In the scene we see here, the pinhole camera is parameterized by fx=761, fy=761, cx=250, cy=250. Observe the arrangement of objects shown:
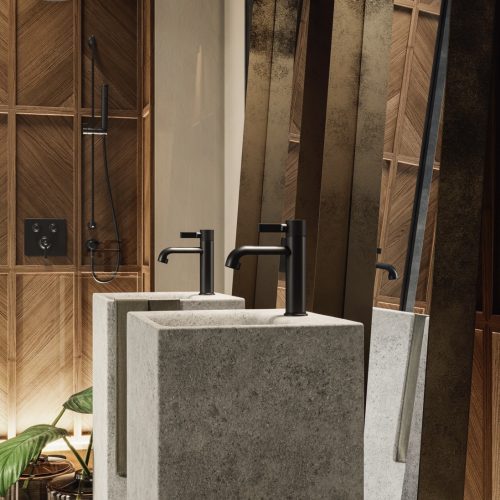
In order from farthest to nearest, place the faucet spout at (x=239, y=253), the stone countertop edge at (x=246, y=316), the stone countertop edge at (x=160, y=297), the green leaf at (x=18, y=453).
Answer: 1. the green leaf at (x=18, y=453)
2. the stone countertop edge at (x=160, y=297)
3. the faucet spout at (x=239, y=253)
4. the stone countertop edge at (x=246, y=316)

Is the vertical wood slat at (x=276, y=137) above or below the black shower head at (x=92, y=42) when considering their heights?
below

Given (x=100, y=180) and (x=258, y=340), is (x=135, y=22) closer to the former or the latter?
(x=100, y=180)

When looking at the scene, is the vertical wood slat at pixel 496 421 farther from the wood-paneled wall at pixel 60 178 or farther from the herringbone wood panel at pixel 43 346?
the herringbone wood panel at pixel 43 346

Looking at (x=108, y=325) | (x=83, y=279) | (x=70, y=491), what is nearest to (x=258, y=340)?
(x=108, y=325)

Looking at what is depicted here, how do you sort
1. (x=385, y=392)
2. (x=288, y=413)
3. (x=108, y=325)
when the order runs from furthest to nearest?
(x=108, y=325) < (x=385, y=392) < (x=288, y=413)

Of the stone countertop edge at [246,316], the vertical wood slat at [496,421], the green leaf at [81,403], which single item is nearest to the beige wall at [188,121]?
the green leaf at [81,403]

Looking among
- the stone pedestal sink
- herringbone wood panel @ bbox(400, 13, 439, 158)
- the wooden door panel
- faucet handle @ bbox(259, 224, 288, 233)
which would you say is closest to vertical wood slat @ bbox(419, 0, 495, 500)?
A: the wooden door panel

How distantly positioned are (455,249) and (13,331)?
265 centimetres

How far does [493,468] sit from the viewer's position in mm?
1078

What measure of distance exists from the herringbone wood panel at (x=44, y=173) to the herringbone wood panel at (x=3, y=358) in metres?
0.15

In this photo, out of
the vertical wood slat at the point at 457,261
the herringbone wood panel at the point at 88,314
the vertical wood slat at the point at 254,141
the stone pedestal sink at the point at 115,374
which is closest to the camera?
the vertical wood slat at the point at 457,261

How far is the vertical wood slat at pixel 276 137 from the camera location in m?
1.83

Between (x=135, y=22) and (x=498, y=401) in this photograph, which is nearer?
(x=498, y=401)

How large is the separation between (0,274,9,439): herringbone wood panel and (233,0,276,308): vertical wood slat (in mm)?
1677
